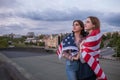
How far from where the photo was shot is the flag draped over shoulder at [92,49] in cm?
399

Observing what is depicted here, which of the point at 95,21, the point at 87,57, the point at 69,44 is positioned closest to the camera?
the point at 87,57

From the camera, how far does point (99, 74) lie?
4.06 meters

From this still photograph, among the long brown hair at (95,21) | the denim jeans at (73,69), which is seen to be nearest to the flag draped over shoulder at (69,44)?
the denim jeans at (73,69)

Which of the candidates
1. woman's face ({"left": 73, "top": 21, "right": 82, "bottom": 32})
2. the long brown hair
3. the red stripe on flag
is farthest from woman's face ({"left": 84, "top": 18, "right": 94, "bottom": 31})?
the red stripe on flag

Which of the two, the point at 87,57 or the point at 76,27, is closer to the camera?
the point at 87,57

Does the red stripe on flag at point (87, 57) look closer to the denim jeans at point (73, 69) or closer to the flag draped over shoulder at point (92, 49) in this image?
the flag draped over shoulder at point (92, 49)

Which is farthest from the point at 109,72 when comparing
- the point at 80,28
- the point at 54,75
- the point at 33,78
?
the point at 80,28

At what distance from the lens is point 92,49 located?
4020mm

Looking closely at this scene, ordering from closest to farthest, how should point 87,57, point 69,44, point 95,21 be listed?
point 87,57 → point 95,21 → point 69,44

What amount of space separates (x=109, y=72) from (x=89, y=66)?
4.22 m

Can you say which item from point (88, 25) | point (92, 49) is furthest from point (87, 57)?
point (88, 25)

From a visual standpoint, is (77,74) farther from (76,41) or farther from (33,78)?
(33,78)

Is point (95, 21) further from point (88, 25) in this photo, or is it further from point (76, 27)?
point (76, 27)

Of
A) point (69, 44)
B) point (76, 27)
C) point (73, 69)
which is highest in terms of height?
point (76, 27)
